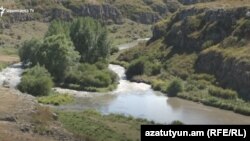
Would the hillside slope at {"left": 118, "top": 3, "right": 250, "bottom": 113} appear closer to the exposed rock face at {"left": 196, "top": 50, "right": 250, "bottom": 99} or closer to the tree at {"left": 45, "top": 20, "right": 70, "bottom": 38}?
the exposed rock face at {"left": 196, "top": 50, "right": 250, "bottom": 99}

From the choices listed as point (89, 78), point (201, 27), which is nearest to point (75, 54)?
point (89, 78)

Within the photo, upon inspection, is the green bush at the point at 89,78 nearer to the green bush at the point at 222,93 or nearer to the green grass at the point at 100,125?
the green bush at the point at 222,93

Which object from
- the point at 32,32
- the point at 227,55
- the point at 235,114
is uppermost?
the point at 32,32

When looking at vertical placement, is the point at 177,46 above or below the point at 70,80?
above

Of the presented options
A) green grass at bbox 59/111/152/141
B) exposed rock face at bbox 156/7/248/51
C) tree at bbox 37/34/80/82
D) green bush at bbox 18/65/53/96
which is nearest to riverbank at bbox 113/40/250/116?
exposed rock face at bbox 156/7/248/51

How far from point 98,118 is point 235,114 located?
25449 millimetres

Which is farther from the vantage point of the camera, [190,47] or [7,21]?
[7,21]

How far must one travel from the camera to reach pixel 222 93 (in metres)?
98.7

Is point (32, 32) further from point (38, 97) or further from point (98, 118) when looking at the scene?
point (98, 118)

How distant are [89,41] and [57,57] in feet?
60.6

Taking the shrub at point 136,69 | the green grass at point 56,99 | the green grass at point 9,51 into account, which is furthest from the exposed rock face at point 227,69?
the green grass at point 9,51

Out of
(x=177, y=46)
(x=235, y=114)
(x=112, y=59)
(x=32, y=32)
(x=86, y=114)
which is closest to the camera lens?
(x=86, y=114)

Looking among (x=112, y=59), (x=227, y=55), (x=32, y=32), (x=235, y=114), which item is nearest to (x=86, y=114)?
(x=235, y=114)

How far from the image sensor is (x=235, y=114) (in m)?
88.3
